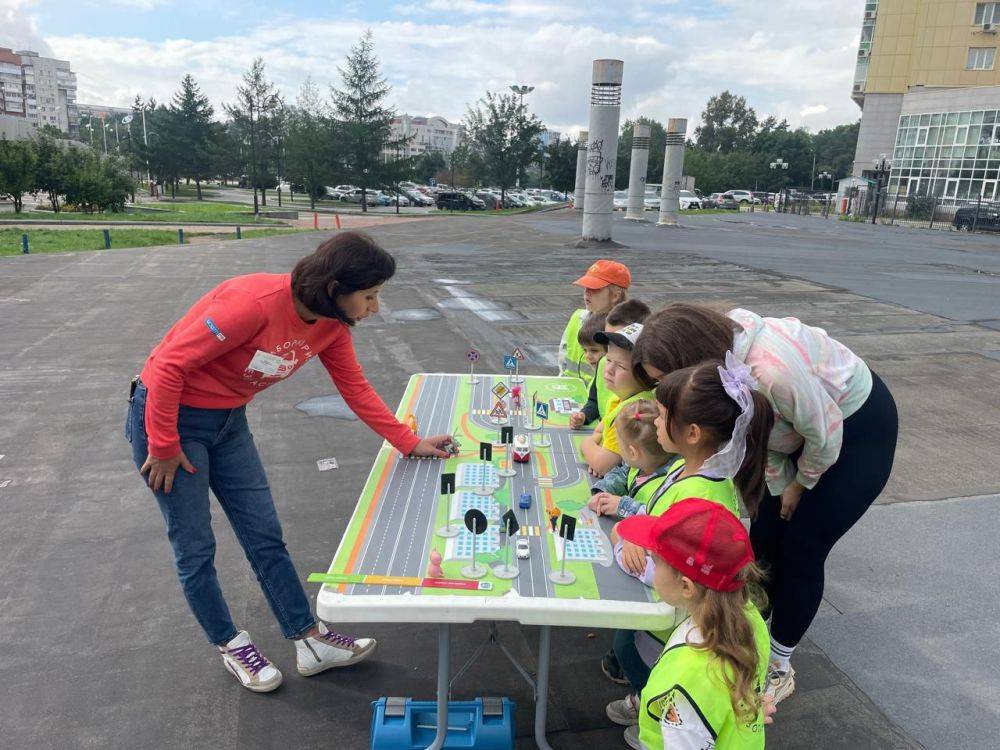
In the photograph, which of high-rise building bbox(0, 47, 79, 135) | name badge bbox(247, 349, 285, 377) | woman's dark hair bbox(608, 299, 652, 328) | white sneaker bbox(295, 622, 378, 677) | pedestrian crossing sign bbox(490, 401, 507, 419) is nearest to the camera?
name badge bbox(247, 349, 285, 377)

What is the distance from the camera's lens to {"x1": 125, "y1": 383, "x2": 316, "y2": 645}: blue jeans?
2570mm

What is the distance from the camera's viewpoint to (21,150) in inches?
1033

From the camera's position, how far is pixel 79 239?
18.5m

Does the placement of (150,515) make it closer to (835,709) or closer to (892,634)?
(835,709)

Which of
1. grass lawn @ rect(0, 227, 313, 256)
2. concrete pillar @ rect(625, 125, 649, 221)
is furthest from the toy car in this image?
concrete pillar @ rect(625, 125, 649, 221)

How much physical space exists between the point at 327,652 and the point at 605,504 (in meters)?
1.35

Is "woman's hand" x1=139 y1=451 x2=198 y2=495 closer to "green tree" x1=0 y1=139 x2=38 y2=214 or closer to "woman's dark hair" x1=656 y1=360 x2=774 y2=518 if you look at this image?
"woman's dark hair" x1=656 y1=360 x2=774 y2=518

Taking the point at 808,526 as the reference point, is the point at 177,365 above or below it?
above

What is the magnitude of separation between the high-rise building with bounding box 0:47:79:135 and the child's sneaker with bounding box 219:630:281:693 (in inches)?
5621

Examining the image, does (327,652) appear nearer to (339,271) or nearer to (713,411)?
(339,271)

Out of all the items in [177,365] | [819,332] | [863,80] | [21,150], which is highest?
[863,80]

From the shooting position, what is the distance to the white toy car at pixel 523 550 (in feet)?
7.55

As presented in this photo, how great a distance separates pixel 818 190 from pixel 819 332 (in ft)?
288

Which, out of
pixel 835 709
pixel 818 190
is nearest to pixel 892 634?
→ pixel 835 709
